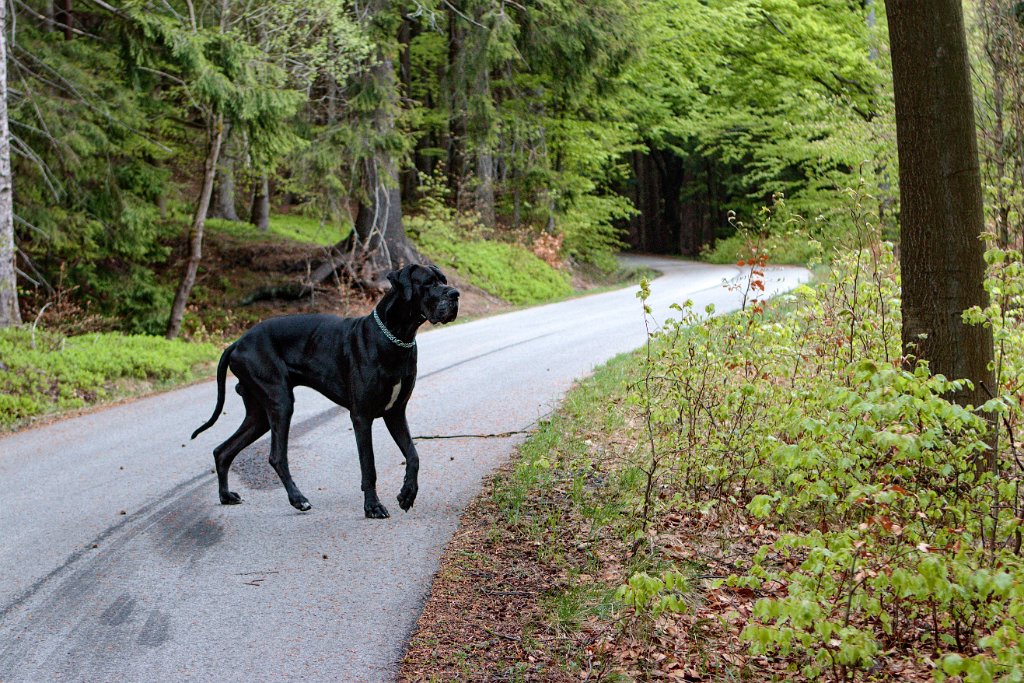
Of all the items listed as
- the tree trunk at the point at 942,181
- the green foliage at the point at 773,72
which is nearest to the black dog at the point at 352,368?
the tree trunk at the point at 942,181

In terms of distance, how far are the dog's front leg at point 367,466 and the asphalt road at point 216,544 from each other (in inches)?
3.5

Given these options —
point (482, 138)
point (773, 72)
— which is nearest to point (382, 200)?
point (482, 138)

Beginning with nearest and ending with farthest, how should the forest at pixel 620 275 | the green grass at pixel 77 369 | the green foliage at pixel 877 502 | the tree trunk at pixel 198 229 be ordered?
1. the green foliage at pixel 877 502
2. the forest at pixel 620 275
3. the green grass at pixel 77 369
4. the tree trunk at pixel 198 229

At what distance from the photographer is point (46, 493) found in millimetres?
7438

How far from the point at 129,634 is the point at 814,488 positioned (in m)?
3.58

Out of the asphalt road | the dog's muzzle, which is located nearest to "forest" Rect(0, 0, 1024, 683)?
the asphalt road

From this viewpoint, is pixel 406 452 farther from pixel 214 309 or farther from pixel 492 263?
pixel 492 263

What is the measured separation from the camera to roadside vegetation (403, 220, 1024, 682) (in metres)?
3.62

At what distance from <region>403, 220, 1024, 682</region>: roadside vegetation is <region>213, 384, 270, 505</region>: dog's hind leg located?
1.84 meters

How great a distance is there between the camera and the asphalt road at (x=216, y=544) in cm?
457

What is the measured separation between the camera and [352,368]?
644 centimetres

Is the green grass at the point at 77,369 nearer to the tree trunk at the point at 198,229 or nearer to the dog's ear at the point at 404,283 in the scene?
the tree trunk at the point at 198,229

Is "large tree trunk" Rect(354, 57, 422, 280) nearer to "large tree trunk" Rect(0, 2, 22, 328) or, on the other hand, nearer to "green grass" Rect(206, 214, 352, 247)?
"green grass" Rect(206, 214, 352, 247)

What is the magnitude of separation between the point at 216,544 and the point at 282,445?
0.89 m
